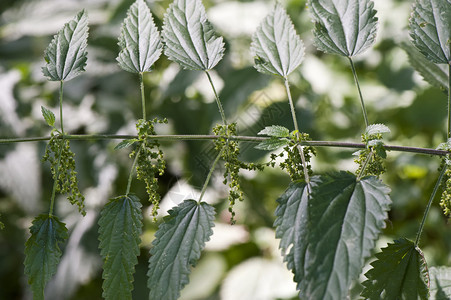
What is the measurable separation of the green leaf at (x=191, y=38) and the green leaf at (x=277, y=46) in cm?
11

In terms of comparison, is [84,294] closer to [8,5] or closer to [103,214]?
[103,214]

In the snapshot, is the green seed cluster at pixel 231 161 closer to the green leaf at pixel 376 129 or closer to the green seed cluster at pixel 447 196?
the green leaf at pixel 376 129

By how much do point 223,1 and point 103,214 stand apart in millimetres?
2263

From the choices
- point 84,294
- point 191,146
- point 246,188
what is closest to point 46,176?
point 84,294

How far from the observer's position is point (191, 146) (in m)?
2.48

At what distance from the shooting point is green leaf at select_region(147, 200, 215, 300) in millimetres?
1027

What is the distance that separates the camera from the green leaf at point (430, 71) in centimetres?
140

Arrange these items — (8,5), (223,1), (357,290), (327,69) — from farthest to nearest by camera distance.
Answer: (8,5), (223,1), (327,69), (357,290)

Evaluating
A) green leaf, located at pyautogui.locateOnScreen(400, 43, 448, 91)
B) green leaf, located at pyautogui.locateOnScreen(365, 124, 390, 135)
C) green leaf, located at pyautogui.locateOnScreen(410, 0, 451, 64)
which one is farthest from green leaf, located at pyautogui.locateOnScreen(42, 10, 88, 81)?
green leaf, located at pyautogui.locateOnScreen(400, 43, 448, 91)

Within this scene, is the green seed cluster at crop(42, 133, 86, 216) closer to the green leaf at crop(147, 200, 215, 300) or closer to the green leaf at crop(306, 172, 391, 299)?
the green leaf at crop(147, 200, 215, 300)

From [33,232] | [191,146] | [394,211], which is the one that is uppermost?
[191,146]

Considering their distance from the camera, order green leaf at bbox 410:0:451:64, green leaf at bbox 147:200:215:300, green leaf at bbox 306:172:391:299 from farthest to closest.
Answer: green leaf at bbox 410:0:451:64, green leaf at bbox 147:200:215:300, green leaf at bbox 306:172:391:299

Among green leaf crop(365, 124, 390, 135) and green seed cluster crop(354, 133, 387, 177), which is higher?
green leaf crop(365, 124, 390, 135)

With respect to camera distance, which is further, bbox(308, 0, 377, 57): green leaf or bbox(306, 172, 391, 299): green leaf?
bbox(308, 0, 377, 57): green leaf
